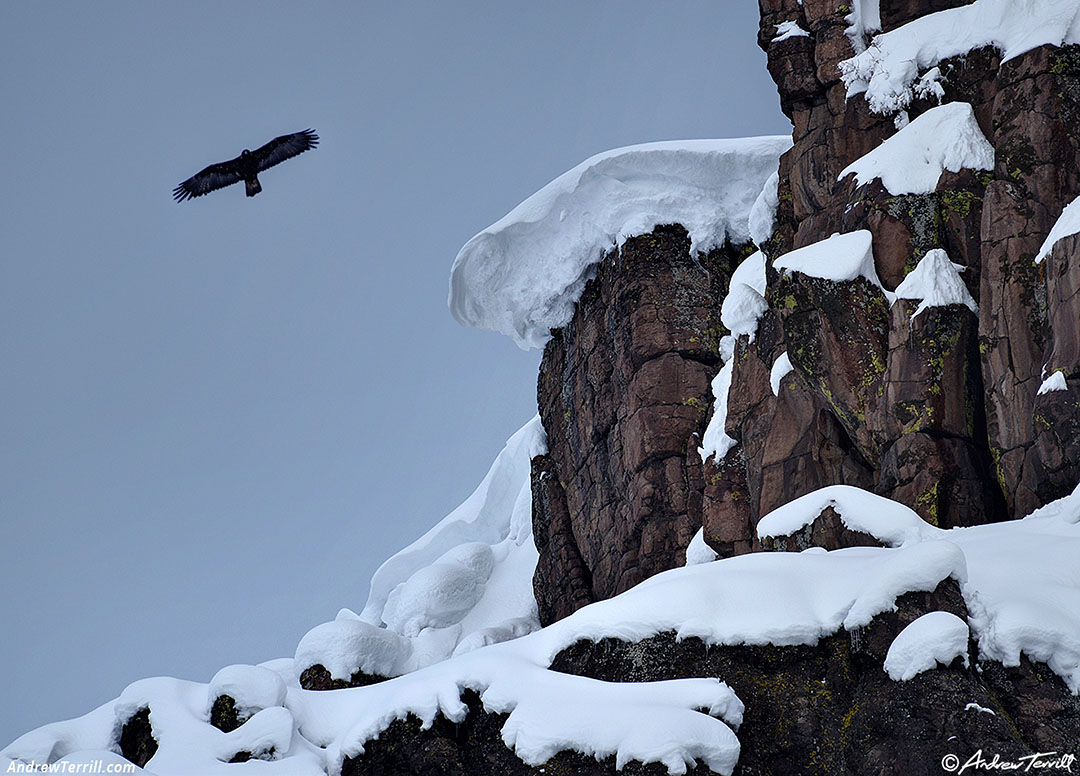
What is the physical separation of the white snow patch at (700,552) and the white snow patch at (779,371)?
340cm

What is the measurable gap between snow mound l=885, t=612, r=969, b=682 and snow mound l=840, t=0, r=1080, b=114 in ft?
33.0

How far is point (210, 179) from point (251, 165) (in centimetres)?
91

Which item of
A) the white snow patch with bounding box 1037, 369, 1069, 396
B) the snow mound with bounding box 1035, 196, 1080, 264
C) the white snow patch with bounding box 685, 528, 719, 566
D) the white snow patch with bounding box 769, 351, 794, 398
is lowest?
the white snow patch with bounding box 685, 528, 719, 566

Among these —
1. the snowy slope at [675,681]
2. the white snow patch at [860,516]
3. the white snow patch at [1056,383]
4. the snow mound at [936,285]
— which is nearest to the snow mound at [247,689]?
the snowy slope at [675,681]

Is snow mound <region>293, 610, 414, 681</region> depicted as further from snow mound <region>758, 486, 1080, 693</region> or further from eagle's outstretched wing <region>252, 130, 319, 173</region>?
snow mound <region>758, 486, 1080, 693</region>

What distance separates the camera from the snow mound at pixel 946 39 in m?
14.9

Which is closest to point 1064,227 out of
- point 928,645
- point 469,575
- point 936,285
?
point 936,285

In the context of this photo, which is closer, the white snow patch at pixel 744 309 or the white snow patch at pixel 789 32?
the white snow patch at pixel 744 309

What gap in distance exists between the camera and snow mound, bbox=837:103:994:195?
49.8 ft

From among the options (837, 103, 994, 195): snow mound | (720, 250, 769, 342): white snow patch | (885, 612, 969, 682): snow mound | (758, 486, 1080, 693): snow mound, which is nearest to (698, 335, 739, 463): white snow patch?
(720, 250, 769, 342): white snow patch

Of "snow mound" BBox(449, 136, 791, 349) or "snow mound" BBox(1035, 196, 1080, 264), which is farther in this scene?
"snow mound" BBox(449, 136, 791, 349)

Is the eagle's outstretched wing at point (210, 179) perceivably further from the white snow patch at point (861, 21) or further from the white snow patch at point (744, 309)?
the white snow patch at point (861, 21)

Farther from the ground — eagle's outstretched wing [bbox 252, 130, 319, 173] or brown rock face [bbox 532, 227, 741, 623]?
eagle's outstretched wing [bbox 252, 130, 319, 173]

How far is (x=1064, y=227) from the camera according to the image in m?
12.8
